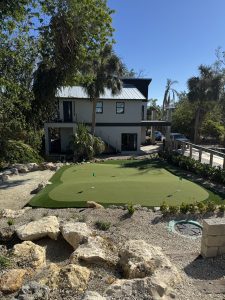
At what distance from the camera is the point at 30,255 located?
5.27 metres

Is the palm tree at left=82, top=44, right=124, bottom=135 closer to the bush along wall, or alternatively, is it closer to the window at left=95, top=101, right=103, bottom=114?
the window at left=95, top=101, right=103, bottom=114

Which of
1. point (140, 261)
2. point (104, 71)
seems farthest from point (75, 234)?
point (104, 71)

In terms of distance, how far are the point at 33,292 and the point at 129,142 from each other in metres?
22.2

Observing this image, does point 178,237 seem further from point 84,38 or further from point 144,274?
point 84,38

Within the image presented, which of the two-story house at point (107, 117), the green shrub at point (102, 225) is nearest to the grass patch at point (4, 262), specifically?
the green shrub at point (102, 225)

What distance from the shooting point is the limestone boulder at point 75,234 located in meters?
5.78

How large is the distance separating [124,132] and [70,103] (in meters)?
5.64

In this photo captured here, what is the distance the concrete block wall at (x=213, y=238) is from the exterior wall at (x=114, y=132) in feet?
65.4

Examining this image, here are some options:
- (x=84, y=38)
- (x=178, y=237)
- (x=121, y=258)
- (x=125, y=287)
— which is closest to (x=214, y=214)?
(x=178, y=237)

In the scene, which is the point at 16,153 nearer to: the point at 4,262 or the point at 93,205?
the point at 93,205

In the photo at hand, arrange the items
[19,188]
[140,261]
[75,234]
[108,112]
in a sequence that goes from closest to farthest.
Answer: [140,261] → [75,234] → [19,188] → [108,112]

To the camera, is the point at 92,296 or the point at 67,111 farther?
the point at 67,111

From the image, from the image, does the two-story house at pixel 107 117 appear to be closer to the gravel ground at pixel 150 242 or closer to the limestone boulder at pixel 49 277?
the gravel ground at pixel 150 242

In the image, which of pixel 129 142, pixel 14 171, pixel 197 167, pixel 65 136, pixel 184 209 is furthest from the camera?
pixel 129 142
